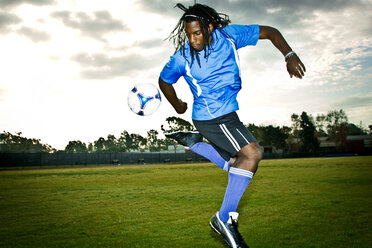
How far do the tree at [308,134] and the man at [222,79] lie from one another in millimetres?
96250

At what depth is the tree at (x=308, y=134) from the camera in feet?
304

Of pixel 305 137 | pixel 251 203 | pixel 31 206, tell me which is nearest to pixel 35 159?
pixel 31 206

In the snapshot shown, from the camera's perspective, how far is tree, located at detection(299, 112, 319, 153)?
92.6m

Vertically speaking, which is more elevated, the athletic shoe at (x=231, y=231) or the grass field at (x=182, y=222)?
the athletic shoe at (x=231, y=231)

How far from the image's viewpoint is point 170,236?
10.3 ft

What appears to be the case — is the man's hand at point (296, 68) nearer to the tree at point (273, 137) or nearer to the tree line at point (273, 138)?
the tree line at point (273, 138)

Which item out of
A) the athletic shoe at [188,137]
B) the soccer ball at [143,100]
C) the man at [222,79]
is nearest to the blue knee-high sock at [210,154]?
the athletic shoe at [188,137]

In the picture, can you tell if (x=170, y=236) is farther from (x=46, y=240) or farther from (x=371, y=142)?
(x=371, y=142)

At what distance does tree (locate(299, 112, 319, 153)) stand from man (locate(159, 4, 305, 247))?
3789 inches

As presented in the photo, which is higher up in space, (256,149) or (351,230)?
(256,149)

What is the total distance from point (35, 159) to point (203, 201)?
37.8 metres

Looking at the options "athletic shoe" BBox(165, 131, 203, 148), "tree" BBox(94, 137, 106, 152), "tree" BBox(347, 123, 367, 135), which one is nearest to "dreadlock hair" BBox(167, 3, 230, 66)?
"athletic shoe" BBox(165, 131, 203, 148)

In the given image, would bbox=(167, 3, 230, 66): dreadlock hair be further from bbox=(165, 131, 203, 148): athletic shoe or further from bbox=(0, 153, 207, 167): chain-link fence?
bbox=(0, 153, 207, 167): chain-link fence

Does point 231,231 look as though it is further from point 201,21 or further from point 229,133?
point 201,21
